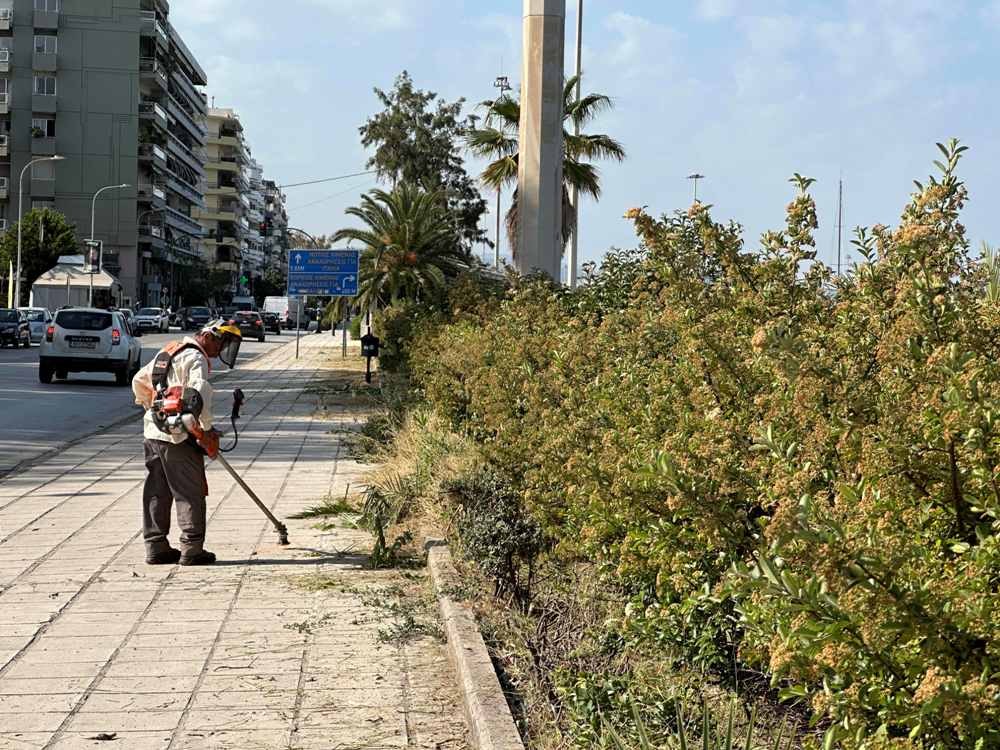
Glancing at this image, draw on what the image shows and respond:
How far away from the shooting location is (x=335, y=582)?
816 cm

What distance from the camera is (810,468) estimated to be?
3.41 metres

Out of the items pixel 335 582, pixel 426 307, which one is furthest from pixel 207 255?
pixel 335 582

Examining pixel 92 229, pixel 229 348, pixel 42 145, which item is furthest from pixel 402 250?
pixel 42 145

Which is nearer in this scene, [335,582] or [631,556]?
[631,556]

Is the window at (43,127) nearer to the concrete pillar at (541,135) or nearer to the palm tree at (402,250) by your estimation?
the palm tree at (402,250)

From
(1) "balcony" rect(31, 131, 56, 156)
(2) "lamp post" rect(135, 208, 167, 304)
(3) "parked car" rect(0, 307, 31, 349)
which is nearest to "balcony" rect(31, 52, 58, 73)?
(1) "balcony" rect(31, 131, 56, 156)

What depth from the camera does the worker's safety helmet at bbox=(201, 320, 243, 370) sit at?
353 inches

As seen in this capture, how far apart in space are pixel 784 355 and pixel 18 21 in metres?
98.2

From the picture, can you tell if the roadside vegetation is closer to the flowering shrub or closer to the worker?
the flowering shrub

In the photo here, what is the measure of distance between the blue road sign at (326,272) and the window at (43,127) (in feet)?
178

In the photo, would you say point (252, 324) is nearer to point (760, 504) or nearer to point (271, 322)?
point (271, 322)

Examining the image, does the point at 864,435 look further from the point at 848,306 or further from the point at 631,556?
the point at 848,306

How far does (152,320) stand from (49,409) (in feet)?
172

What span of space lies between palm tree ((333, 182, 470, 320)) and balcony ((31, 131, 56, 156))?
56.6 m
